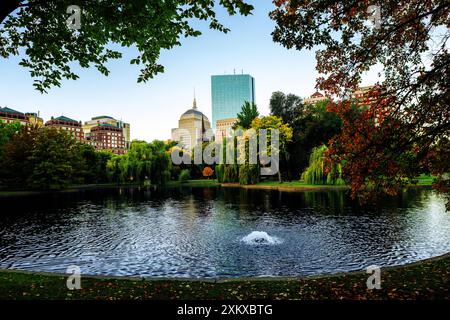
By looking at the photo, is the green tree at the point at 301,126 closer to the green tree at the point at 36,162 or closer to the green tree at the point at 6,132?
the green tree at the point at 36,162

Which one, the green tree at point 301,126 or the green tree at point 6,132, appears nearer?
the green tree at point 6,132

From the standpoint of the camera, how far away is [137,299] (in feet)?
21.5

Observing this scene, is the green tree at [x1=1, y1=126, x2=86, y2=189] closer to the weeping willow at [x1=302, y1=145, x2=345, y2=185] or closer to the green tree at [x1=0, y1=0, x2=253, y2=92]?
the weeping willow at [x1=302, y1=145, x2=345, y2=185]

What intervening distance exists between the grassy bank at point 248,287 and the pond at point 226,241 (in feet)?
6.82

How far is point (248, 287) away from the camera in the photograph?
24.1ft

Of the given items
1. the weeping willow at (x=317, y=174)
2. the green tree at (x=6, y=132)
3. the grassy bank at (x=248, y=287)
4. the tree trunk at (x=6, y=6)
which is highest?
the green tree at (x=6, y=132)

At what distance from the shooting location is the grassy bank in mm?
6613

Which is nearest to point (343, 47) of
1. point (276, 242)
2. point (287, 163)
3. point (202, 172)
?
point (276, 242)

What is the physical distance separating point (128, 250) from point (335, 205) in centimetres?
1799

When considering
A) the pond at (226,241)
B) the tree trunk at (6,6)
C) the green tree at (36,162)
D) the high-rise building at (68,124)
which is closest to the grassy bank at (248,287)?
the pond at (226,241)

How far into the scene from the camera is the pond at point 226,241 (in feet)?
34.9

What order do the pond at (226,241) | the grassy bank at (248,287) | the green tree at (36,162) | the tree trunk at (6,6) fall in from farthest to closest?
the green tree at (36,162), the pond at (226,241), the grassy bank at (248,287), the tree trunk at (6,6)

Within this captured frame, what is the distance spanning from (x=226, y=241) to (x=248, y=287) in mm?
6766
